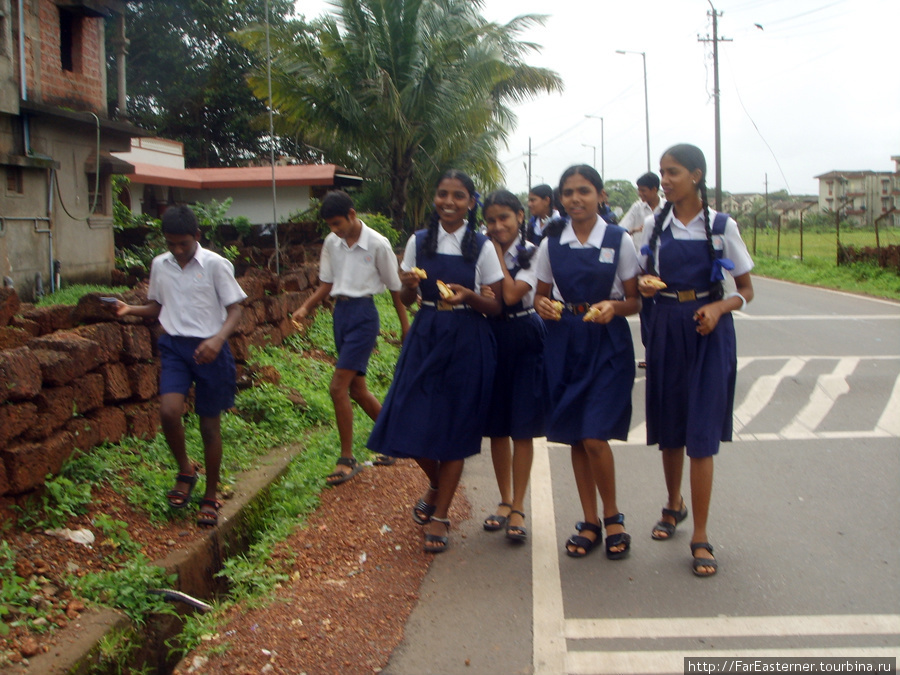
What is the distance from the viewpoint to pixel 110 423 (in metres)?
5.37

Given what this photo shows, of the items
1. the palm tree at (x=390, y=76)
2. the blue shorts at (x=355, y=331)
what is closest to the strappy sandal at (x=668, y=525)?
the blue shorts at (x=355, y=331)

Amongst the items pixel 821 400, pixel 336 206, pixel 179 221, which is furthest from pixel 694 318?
pixel 821 400

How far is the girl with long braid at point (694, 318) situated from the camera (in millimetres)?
4324

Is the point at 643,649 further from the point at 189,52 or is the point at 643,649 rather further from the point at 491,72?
the point at 189,52

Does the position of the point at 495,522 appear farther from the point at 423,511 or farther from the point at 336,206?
the point at 336,206

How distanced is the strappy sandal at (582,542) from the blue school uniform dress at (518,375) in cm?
56

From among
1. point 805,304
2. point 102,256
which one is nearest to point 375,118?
point 102,256

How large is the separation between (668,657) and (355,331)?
10.3 ft

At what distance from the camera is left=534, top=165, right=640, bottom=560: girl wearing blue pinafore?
177 inches

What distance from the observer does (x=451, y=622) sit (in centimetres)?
386

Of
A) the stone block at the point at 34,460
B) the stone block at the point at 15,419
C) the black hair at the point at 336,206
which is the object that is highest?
the black hair at the point at 336,206

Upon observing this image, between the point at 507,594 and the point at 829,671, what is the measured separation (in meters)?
1.43

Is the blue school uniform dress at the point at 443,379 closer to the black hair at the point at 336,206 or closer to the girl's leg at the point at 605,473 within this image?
the girl's leg at the point at 605,473

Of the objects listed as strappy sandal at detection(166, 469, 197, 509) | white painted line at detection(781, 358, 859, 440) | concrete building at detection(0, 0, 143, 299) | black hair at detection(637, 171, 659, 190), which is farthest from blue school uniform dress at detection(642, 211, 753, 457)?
concrete building at detection(0, 0, 143, 299)
